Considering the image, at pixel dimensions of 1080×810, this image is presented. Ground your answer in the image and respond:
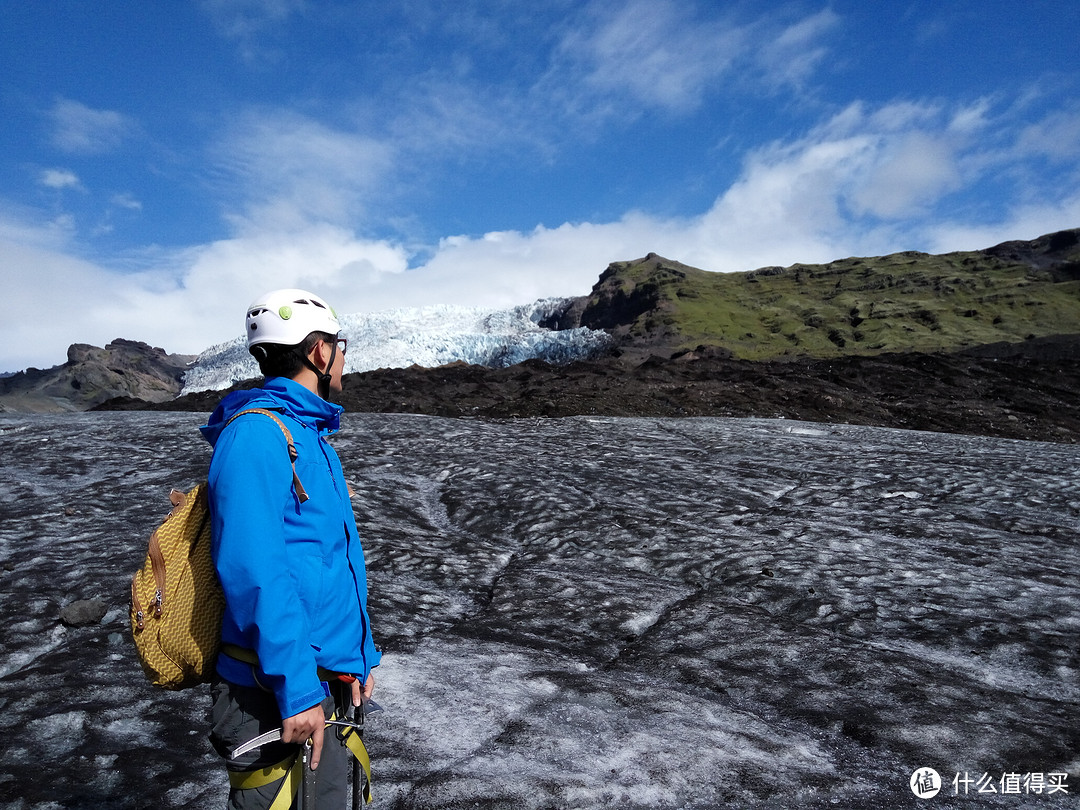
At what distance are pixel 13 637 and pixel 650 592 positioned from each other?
488 cm

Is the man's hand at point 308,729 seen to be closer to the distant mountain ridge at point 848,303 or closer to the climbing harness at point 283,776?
the climbing harness at point 283,776

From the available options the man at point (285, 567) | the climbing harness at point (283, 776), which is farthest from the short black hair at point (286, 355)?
the climbing harness at point (283, 776)

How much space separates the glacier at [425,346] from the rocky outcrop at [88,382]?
8.06 metres

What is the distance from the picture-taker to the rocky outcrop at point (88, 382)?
168 ft

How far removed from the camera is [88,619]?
518 cm

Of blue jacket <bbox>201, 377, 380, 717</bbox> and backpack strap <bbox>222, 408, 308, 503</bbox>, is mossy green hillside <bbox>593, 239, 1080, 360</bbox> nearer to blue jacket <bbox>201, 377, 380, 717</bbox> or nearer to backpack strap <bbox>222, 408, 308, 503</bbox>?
blue jacket <bbox>201, 377, 380, 717</bbox>

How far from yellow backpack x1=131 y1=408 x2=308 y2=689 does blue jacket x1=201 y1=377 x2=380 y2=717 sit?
7 cm

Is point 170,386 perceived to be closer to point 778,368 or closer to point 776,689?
point 778,368

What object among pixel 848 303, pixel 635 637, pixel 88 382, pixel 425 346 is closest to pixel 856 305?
pixel 848 303

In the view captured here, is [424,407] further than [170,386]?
No

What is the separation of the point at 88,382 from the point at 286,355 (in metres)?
65.0

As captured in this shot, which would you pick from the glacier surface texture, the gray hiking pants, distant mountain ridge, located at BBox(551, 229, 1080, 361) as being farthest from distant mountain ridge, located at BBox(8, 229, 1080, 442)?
the gray hiking pants

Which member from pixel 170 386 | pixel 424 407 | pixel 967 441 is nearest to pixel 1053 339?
pixel 967 441

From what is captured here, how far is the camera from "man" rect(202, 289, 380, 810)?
7.23ft
